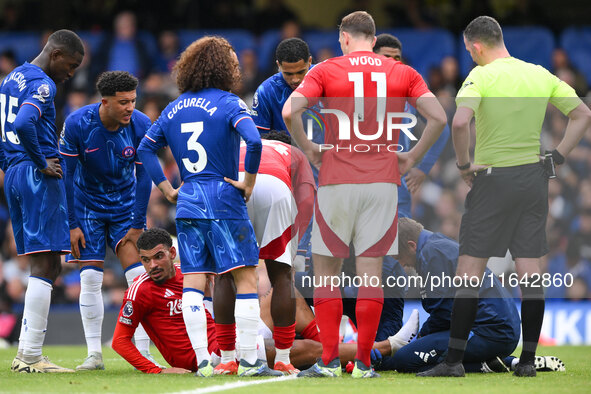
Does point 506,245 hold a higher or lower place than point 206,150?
lower

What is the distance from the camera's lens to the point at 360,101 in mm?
6367

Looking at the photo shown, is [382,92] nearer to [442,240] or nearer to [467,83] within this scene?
[467,83]

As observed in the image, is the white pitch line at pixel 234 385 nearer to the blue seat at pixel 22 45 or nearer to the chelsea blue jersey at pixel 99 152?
the chelsea blue jersey at pixel 99 152

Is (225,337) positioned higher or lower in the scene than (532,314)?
lower

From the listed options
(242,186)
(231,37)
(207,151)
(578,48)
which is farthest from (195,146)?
(578,48)

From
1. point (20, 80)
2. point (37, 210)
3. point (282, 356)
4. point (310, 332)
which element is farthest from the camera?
point (310, 332)

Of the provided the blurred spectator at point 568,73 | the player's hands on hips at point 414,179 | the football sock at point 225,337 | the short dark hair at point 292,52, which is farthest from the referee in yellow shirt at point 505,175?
the blurred spectator at point 568,73

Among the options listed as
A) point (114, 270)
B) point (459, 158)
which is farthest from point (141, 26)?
point (459, 158)

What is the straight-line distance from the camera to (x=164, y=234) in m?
7.04

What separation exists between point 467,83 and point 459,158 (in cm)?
54

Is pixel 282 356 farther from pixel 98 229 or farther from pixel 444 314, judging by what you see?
pixel 98 229

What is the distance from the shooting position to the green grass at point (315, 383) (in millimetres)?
5555

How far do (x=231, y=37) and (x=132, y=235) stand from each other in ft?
28.0

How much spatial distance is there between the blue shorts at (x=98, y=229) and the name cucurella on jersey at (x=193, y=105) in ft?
5.48
